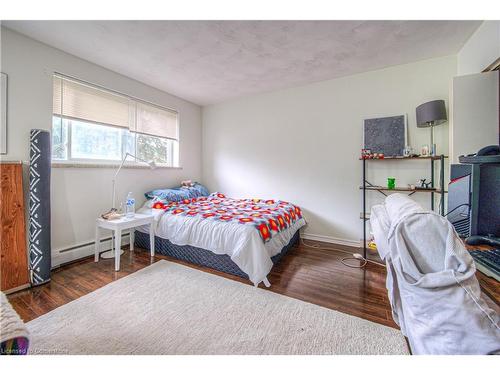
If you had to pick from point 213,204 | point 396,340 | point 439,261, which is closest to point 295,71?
point 213,204

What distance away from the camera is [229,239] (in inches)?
85.7

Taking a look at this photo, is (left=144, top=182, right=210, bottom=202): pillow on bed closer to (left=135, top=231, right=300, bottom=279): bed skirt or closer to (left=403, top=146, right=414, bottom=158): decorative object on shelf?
(left=135, top=231, right=300, bottom=279): bed skirt

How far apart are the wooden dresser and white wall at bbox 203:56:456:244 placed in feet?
9.31

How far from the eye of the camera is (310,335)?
1422mm

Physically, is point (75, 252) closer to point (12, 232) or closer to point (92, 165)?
point (12, 232)

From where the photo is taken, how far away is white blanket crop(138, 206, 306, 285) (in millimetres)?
2033

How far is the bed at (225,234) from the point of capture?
6.75 ft

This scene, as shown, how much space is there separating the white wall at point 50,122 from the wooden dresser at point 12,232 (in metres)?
0.22

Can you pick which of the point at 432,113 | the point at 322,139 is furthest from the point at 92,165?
the point at 432,113

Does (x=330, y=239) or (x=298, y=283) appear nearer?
(x=298, y=283)

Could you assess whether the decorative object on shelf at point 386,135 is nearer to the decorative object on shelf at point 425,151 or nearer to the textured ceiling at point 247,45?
the decorative object on shelf at point 425,151

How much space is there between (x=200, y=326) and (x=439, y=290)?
1.41 m
